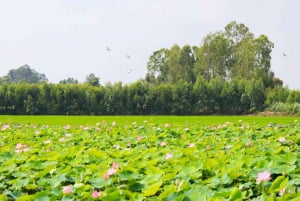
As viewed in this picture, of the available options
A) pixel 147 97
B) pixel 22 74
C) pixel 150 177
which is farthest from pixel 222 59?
pixel 22 74

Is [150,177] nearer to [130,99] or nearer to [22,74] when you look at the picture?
[130,99]

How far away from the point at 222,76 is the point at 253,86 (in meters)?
7.50

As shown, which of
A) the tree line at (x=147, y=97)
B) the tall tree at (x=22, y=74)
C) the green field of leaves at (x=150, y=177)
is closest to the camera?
the green field of leaves at (x=150, y=177)

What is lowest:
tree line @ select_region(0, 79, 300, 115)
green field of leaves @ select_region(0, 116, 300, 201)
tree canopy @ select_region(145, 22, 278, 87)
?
green field of leaves @ select_region(0, 116, 300, 201)

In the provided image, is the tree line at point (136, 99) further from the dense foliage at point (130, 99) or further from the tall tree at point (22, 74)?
the tall tree at point (22, 74)

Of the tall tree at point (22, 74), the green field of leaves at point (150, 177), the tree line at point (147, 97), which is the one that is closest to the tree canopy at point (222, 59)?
the tree line at point (147, 97)

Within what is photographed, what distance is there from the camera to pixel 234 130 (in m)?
4.35

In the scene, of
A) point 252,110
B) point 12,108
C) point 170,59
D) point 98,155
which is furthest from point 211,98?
point 98,155

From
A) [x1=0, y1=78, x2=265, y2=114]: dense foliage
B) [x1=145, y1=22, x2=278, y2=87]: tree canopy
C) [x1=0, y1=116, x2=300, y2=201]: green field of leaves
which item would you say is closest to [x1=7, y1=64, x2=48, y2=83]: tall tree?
[x1=145, y1=22, x2=278, y2=87]: tree canopy

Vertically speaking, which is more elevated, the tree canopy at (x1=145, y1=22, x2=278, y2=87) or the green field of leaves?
the tree canopy at (x1=145, y1=22, x2=278, y2=87)

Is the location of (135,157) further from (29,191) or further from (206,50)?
(206,50)

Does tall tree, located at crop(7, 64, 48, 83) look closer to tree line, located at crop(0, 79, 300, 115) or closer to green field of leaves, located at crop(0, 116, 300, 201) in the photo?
tree line, located at crop(0, 79, 300, 115)

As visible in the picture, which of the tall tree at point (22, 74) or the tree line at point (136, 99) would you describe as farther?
the tall tree at point (22, 74)

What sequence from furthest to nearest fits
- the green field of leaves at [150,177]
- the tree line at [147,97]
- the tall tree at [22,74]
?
1. the tall tree at [22,74]
2. the tree line at [147,97]
3. the green field of leaves at [150,177]
